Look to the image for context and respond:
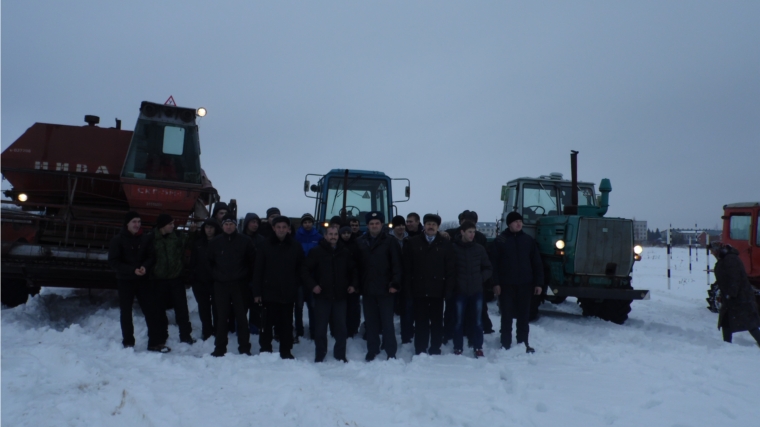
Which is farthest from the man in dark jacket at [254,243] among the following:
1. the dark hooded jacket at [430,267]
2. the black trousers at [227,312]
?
the dark hooded jacket at [430,267]

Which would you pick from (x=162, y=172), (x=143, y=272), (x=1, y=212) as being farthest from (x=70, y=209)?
(x=143, y=272)

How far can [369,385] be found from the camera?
16.2 ft

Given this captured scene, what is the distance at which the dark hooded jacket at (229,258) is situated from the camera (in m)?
6.19

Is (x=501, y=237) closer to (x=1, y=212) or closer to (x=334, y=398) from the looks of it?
(x=334, y=398)

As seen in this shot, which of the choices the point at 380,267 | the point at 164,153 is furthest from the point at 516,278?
the point at 164,153

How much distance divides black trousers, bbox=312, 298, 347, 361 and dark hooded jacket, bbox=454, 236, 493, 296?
1.52 metres

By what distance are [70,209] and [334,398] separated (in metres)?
5.44

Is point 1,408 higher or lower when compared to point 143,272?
lower

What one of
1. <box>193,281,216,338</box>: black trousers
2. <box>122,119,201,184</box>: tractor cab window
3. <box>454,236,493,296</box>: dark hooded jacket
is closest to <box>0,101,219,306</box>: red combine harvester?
<box>122,119,201,184</box>: tractor cab window

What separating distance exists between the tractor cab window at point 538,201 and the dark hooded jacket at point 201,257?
6.30 metres

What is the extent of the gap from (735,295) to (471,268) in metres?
4.01

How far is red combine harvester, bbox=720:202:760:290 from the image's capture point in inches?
412

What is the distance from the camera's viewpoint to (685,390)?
4.77m

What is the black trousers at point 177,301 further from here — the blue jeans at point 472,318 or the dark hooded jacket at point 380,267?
the blue jeans at point 472,318
